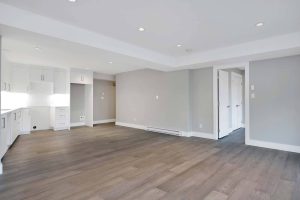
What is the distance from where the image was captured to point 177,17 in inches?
113

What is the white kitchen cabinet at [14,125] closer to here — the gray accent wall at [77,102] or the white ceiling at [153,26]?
the white ceiling at [153,26]

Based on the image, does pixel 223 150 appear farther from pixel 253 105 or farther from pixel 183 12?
pixel 183 12

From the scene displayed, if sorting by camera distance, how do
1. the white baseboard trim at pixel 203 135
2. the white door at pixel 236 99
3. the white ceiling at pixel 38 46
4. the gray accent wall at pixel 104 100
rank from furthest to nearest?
the gray accent wall at pixel 104 100
the white door at pixel 236 99
the white baseboard trim at pixel 203 135
the white ceiling at pixel 38 46

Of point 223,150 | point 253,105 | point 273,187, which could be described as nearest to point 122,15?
point 273,187

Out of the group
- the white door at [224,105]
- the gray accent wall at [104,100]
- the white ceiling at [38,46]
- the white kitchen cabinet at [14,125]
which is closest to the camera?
the white ceiling at [38,46]

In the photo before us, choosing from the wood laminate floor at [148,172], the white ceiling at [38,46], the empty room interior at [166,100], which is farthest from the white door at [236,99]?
the white ceiling at [38,46]

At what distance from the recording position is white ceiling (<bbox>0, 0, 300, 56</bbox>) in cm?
248

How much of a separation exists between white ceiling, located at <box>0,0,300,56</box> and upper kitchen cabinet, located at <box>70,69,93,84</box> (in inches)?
174

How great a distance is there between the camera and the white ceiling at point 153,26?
2.53 metres

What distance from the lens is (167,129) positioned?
6.41 meters

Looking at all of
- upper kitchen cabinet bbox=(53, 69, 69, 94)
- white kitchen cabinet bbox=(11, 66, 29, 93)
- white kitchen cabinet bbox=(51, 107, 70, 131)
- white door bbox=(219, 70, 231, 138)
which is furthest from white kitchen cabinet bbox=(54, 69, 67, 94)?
white door bbox=(219, 70, 231, 138)

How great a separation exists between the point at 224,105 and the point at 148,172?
3.96m

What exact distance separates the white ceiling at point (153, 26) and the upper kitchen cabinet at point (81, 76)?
2735mm

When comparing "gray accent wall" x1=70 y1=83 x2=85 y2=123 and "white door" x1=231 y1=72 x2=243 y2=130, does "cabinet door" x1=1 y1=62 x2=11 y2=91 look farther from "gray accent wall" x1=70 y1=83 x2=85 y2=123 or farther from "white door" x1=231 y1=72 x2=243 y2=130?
"white door" x1=231 y1=72 x2=243 y2=130
